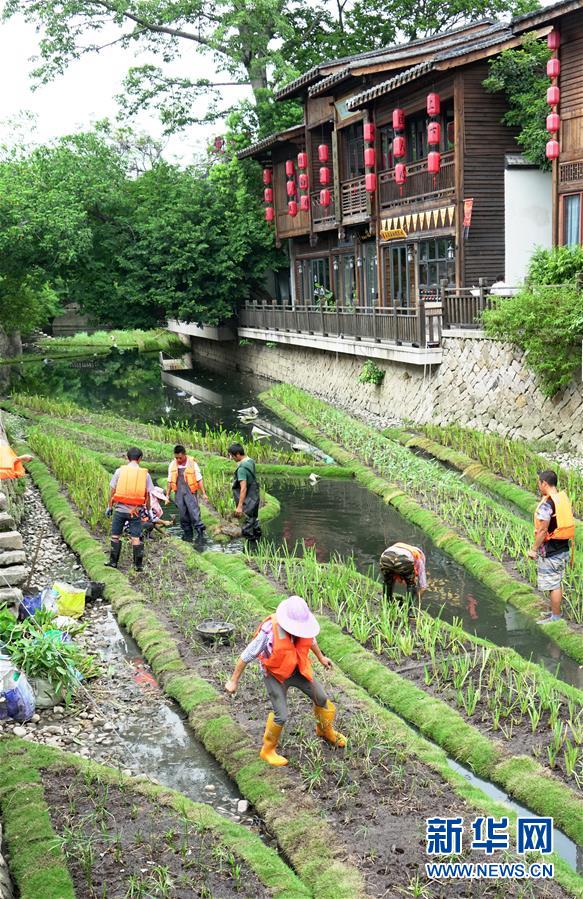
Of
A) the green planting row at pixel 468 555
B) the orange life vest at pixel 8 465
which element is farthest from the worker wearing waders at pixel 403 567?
the orange life vest at pixel 8 465

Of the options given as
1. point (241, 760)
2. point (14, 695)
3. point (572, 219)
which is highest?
point (572, 219)

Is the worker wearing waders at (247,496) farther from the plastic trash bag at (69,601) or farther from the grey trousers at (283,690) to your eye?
the grey trousers at (283,690)

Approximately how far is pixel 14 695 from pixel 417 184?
23.1 metres

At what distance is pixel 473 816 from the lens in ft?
23.3

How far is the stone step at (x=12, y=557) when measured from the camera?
10.9 meters

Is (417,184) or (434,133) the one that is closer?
(434,133)

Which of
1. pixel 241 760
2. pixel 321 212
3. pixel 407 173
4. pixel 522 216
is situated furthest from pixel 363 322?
pixel 241 760

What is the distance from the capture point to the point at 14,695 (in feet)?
29.1

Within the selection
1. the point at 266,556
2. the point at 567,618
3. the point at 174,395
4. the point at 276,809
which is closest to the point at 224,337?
the point at 174,395

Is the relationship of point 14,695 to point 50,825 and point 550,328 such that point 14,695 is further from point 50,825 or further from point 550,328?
point 550,328

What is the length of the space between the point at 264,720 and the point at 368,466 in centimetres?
1159

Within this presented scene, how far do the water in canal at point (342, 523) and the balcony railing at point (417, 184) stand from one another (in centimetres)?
796

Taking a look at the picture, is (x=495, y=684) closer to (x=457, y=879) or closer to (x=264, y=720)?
(x=264, y=720)

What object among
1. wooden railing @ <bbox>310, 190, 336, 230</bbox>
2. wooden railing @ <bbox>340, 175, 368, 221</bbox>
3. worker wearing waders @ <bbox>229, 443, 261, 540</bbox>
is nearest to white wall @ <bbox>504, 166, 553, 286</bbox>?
wooden railing @ <bbox>340, 175, 368, 221</bbox>
